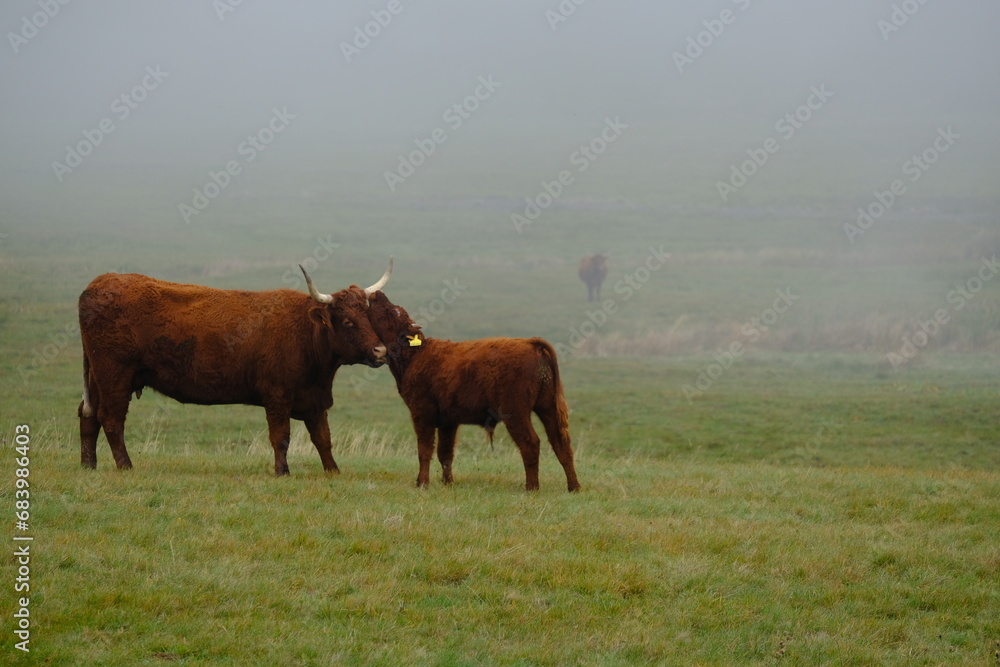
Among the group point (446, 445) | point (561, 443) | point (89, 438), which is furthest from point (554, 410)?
point (89, 438)

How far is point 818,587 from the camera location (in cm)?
810

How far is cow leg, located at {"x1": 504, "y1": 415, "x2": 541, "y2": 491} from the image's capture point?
10.9 m

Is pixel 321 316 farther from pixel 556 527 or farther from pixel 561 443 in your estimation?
pixel 556 527

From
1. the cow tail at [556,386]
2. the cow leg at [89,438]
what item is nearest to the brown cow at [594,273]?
the cow tail at [556,386]

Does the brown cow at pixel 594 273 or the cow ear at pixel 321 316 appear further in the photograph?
the brown cow at pixel 594 273

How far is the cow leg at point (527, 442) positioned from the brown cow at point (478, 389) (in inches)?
0.4

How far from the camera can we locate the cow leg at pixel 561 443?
11.2 meters

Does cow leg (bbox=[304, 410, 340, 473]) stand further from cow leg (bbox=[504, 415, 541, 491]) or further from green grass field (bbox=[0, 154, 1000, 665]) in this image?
cow leg (bbox=[504, 415, 541, 491])

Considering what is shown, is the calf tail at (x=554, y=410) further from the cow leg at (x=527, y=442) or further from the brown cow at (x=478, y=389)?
the cow leg at (x=527, y=442)

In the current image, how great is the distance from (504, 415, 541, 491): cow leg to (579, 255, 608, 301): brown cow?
114ft

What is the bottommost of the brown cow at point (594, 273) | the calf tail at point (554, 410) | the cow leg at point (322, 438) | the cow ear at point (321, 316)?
the cow leg at point (322, 438)

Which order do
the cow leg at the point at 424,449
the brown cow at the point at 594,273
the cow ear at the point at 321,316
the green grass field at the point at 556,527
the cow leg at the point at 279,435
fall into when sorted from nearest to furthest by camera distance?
1. the green grass field at the point at 556,527
2. the cow leg at the point at 424,449
3. the cow leg at the point at 279,435
4. the cow ear at the point at 321,316
5. the brown cow at the point at 594,273

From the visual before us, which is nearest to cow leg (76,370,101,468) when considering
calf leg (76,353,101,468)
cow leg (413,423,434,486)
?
calf leg (76,353,101,468)

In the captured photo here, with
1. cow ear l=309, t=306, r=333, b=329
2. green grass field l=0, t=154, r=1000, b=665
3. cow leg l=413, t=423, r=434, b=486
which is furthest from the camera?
cow ear l=309, t=306, r=333, b=329
